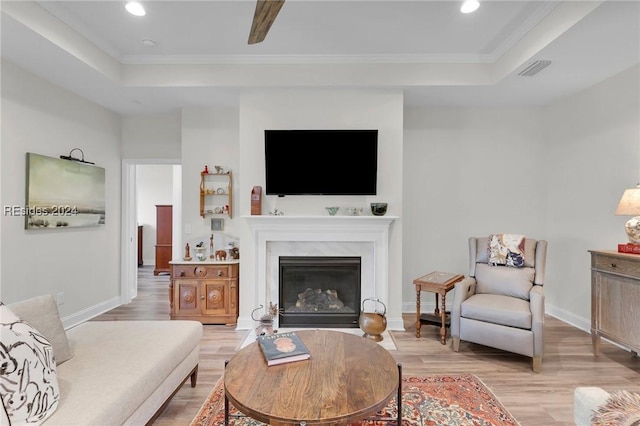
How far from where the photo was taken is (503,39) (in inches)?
121

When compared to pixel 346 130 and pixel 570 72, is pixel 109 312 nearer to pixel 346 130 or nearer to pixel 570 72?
pixel 346 130

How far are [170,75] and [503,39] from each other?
11.3 feet

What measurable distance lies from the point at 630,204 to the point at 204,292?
14.0 feet

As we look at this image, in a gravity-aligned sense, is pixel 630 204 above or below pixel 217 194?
below

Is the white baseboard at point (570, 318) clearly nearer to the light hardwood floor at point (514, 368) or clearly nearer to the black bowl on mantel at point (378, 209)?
the light hardwood floor at point (514, 368)

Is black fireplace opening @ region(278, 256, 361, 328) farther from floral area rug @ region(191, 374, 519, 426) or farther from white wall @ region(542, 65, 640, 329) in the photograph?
white wall @ region(542, 65, 640, 329)

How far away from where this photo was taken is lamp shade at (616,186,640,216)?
8.81 ft

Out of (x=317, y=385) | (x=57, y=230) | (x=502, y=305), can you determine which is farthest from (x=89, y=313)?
(x=502, y=305)

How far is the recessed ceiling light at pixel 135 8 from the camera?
2543mm

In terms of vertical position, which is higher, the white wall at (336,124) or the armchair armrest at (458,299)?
the white wall at (336,124)

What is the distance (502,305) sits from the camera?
284cm

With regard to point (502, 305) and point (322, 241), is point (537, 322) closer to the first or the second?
point (502, 305)

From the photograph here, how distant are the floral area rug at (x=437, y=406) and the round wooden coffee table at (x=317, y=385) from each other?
46 cm

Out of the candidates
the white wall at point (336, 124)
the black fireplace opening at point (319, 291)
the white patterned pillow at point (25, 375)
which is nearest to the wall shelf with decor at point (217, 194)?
the white wall at point (336, 124)
